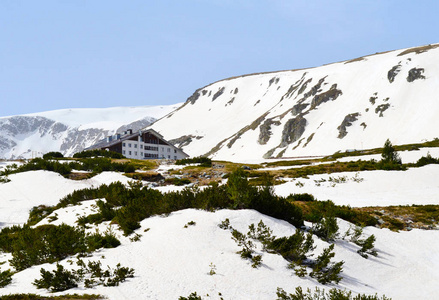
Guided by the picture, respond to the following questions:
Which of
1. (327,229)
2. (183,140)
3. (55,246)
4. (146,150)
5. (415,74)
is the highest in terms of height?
(415,74)

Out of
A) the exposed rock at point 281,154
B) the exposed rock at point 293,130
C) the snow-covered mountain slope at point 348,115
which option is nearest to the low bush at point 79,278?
the snow-covered mountain slope at point 348,115

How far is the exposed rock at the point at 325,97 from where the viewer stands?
12344 cm

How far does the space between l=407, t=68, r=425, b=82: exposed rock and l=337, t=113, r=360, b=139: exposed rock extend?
21.6 metres

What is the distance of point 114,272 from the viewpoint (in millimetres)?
9484

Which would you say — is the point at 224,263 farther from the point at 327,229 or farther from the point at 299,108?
the point at 299,108

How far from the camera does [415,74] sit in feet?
353

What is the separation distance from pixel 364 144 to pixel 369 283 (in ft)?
281

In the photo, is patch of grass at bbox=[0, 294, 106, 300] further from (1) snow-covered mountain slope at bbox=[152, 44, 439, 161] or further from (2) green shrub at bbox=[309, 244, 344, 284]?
(1) snow-covered mountain slope at bbox=[152, 44, 439, 161]

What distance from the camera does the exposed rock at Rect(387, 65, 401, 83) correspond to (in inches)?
4427

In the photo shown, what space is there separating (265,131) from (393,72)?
4631 cm

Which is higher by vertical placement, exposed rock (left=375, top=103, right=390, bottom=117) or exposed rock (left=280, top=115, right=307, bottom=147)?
exposed rock (left=375, top=103, right=390, bottom=117)

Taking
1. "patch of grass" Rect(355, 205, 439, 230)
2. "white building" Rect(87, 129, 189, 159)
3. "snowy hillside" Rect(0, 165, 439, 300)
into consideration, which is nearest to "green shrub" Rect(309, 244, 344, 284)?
"snowy hillside" Rect(0, 165, 439, 300)

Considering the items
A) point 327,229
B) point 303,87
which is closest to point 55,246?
point 327,229

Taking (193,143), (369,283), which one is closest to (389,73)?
→ (193,143)
